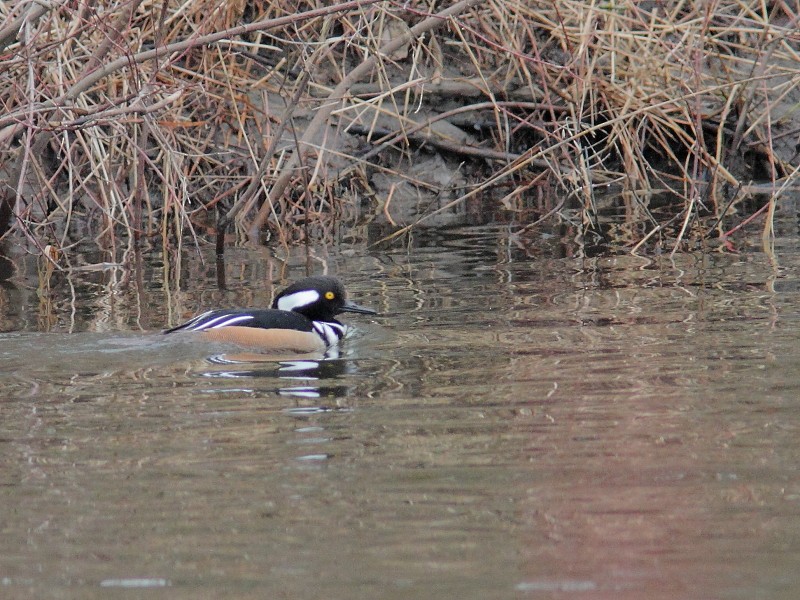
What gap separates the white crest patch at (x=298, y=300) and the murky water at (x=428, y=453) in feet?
1.20

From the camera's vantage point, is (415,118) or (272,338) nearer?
(272,338)

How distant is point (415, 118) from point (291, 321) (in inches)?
262

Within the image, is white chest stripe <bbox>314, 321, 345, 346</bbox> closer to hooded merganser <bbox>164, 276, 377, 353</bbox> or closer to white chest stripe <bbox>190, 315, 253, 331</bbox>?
hooded merganser <bbox>164, 276, 377, 353</bbox>

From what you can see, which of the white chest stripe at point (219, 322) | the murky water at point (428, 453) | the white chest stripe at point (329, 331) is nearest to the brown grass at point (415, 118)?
the white chest stripe at point (329, 331)

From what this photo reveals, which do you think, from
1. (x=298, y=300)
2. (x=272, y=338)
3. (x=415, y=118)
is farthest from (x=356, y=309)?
(x=415, y=118)

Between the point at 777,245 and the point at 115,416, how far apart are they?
599 cm

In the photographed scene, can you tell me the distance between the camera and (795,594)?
3.15 meters

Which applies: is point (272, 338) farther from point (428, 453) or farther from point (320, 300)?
point (428, 453)

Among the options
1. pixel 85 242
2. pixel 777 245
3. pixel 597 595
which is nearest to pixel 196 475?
pixel 597 595

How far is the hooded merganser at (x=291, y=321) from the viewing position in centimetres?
695

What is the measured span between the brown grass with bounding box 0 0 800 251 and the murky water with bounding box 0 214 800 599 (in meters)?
2.91

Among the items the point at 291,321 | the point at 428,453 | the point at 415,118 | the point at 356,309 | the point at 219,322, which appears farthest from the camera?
the point at 415,118

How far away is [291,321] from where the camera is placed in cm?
721

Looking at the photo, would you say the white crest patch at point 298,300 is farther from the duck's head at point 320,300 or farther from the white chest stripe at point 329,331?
the white chest stripe at point 329,331
